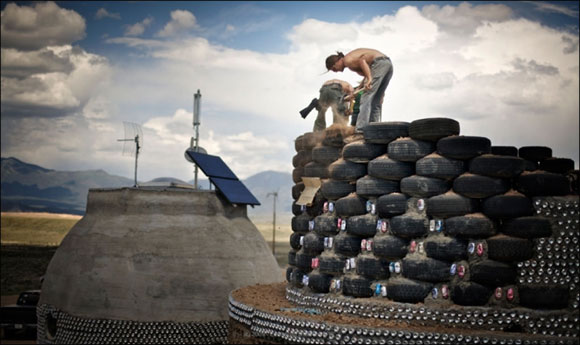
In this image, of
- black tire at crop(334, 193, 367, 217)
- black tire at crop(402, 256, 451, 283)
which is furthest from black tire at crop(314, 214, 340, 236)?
black tire at crop(402, 256, 451, 283)

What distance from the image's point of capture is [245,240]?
17.7 metres

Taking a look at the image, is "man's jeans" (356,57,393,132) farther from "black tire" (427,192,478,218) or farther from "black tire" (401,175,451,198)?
"black tire" (427,192,478,218)

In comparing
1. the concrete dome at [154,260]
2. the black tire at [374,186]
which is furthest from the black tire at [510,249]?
the concrete dome at [154,260]

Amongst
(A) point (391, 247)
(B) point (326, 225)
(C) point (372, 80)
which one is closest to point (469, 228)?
(A) point (391, 247)

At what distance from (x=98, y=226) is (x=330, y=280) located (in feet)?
29.2

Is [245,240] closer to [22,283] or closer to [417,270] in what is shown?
[417,270]

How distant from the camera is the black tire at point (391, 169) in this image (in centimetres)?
920

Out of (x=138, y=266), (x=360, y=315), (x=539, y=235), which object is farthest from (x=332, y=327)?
(x=138, y=266)

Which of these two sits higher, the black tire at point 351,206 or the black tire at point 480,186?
the black tire at point 480,186

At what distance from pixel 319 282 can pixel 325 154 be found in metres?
2.20

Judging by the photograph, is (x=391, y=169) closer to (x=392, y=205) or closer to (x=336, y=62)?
(x=392, y=205)

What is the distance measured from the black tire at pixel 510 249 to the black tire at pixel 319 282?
2716mm

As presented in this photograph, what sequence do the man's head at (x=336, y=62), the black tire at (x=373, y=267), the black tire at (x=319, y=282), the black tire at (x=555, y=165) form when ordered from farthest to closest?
the man's head at (x=336, y=62), the black tire at (x=319, y=282), the black tire at (x=555, y=165), the black tire at (x=373, y=267)

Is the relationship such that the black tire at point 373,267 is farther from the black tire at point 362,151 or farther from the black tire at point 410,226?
the black tire at point 362,151
